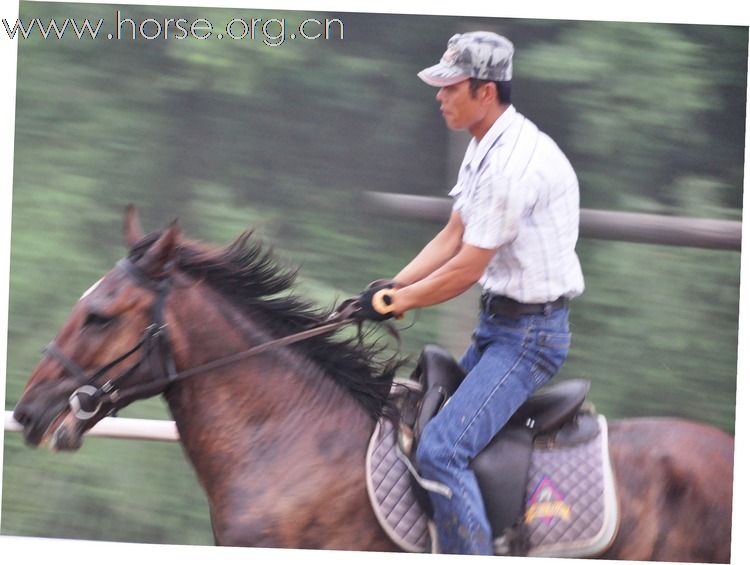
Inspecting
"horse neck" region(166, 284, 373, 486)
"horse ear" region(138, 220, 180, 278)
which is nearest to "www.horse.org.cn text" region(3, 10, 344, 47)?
"horse ear" region(138, 220, 180, 278)

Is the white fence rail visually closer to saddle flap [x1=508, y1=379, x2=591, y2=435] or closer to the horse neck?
the horse neck

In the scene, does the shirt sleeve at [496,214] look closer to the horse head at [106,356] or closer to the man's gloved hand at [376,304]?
the man's gloved hand at [376,304]

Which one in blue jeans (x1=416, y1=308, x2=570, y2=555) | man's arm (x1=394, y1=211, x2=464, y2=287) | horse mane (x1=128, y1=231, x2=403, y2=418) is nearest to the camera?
blue jeans (x1=416, y1=308, x2=570, y2=555)

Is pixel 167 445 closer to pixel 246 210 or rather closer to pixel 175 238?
pixel 246 210

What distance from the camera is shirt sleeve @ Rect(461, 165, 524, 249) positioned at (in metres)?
3.48

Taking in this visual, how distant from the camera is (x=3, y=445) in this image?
4.34 metres

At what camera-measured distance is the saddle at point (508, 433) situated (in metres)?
3.32

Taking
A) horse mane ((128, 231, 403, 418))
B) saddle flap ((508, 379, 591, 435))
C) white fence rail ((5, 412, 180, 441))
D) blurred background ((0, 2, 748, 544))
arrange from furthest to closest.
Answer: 1. blurred background ((0, 2, 748, 544))
2. white fence rail ((5, 412, 180, 441))
3. horse mane ((128, 231, 403, 418))
4. saddle flap ((508, 379, 591, 435))

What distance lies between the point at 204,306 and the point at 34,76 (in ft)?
5.65

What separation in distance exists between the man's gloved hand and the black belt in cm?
40

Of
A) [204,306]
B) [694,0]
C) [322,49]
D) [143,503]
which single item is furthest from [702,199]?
[143,503]

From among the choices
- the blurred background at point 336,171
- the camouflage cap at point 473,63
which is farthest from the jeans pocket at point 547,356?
the camouflage cap at point 473,63

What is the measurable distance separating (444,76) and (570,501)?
1.70 metres

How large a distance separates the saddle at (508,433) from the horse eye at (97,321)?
3.75 feet
